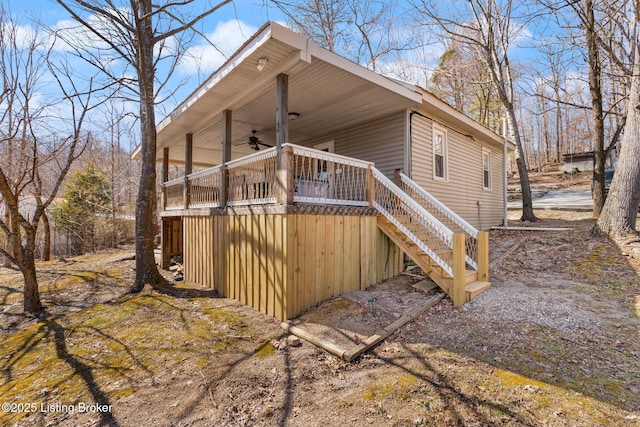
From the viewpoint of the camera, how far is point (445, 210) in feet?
19.1

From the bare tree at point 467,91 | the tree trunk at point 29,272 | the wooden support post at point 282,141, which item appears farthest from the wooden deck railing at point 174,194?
the bare tree at point 467,91

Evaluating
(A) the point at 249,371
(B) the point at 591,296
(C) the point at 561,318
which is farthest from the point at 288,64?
(B) the point at 591,296

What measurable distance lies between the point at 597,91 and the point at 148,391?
48.4 ft

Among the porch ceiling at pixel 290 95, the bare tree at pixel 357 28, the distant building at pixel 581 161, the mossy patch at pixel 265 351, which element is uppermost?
the bare tree at pixel 357 28

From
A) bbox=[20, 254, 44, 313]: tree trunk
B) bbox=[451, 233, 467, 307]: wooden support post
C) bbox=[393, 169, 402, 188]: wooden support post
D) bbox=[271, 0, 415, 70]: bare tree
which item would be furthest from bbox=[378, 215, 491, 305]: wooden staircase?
bbox=[271, 0, 415, 70]: bare tree

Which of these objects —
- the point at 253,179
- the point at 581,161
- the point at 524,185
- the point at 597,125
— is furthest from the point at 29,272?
the point at 581,161

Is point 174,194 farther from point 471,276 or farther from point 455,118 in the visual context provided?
point 455,118

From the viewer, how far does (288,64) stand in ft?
15.1

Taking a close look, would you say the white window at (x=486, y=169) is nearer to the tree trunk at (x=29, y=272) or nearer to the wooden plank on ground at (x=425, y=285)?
the wooden plank on ground at (x=425, y=285)

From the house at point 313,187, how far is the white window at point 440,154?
1.5 inches

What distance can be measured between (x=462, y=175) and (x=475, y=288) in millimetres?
5409

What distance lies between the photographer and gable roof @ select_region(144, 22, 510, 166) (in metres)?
4.42

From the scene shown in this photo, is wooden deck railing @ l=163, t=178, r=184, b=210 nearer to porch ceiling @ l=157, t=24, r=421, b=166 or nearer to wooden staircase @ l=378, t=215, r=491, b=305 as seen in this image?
porch ceiling @ l=157, t=24, r=421, b=166

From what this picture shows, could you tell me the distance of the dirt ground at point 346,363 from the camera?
8.21ft
